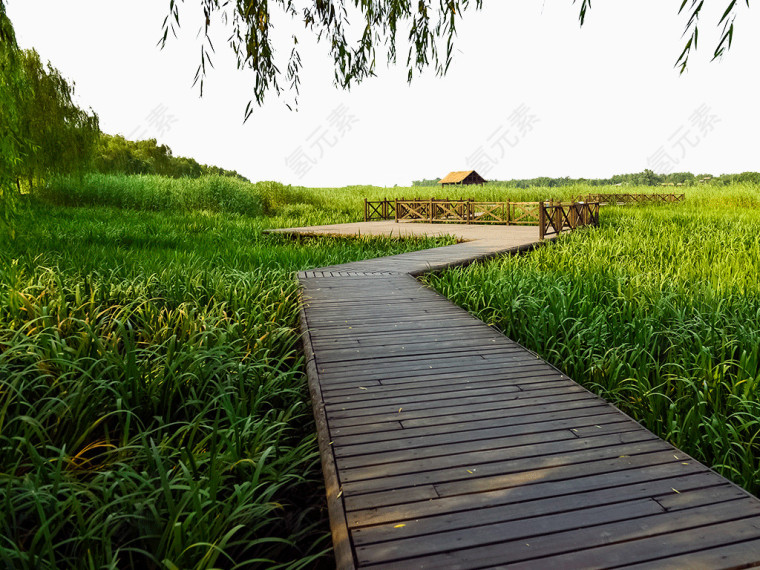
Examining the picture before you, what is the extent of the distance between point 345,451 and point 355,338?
1730 millimetres

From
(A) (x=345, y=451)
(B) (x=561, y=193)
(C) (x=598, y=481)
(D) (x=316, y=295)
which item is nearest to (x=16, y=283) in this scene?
(D) (x=316, y=295)

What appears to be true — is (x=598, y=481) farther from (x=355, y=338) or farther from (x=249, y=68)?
(x=249, y=68)

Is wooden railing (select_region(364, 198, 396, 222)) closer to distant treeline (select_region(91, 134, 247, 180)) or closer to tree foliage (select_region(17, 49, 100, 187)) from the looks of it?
tree foliage (select_region(17, 49, 100, 187))

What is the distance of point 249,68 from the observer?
13.6 feet

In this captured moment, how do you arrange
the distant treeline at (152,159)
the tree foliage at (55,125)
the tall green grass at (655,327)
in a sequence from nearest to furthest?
the tall green grass at (655,327) < the tree foliage at (55,125) < the distant treeline at (152,159)

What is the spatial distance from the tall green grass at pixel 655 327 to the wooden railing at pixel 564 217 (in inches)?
70.2

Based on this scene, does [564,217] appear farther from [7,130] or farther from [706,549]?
[706,549]

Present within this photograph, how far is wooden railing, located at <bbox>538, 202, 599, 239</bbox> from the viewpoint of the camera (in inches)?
407

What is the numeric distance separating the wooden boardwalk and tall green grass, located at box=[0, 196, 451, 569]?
332 millimetres

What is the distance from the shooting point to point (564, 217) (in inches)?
454

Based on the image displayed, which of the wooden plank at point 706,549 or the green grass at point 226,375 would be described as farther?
the green grass at point 226,375

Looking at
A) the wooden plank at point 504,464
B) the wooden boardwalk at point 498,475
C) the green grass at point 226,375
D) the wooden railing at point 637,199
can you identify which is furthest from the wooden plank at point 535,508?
the wooden railing at point 637,199

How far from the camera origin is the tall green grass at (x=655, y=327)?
3092mm

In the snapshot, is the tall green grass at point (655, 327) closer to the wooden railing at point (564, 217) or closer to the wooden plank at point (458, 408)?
the wooden plank at point (458, 408)
